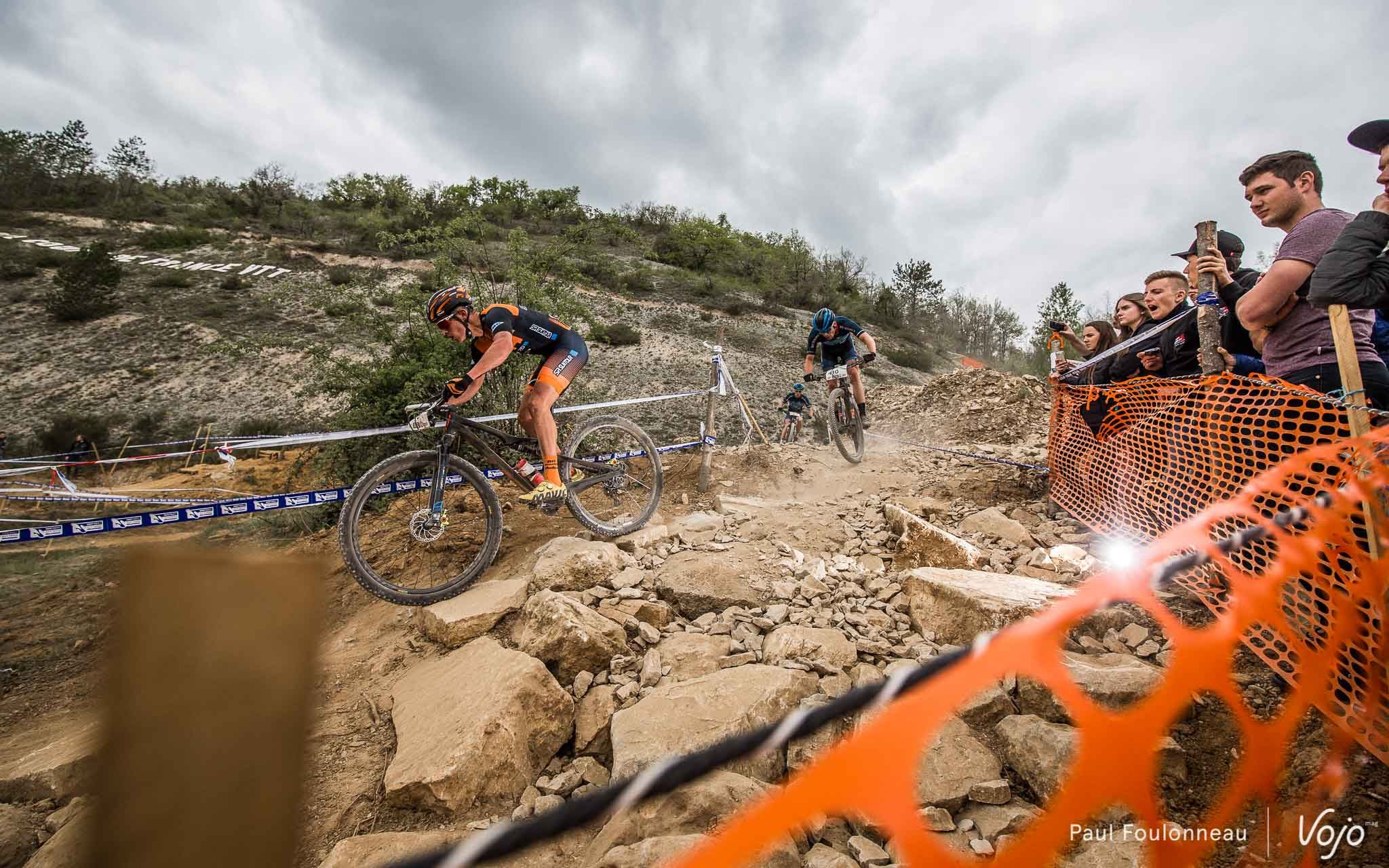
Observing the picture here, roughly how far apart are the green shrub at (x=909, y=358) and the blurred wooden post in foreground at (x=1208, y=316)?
18.8 m

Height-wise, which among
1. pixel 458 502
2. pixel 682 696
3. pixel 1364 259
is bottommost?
pixel 682 696

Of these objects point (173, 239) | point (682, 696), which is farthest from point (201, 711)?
point (173, 239)

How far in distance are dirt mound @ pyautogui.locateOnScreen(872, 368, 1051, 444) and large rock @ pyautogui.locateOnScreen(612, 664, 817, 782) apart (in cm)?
776

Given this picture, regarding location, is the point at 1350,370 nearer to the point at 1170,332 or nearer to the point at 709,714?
the point at 1170,332

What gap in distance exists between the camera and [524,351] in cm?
437

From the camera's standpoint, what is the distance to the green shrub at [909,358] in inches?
869

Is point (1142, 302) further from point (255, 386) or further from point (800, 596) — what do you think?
point (255, 386)

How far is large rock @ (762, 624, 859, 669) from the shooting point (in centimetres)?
259

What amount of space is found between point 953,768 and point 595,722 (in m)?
1.46

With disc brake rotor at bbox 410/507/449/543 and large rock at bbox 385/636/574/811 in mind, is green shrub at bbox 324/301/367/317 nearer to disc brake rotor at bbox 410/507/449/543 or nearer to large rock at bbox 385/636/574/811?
disc brake rotor at bbox 410/507/449/543

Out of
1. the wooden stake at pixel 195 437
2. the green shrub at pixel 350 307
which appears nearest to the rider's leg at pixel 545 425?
the green shrub at pixel 350 307

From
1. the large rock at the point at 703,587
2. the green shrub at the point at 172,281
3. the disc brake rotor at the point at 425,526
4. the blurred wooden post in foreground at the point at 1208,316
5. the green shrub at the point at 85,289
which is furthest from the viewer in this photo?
the green shrub at the point at 172,281

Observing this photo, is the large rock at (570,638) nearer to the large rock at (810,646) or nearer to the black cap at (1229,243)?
the large rock at (810,646)

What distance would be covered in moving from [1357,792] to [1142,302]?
13.8 feet
